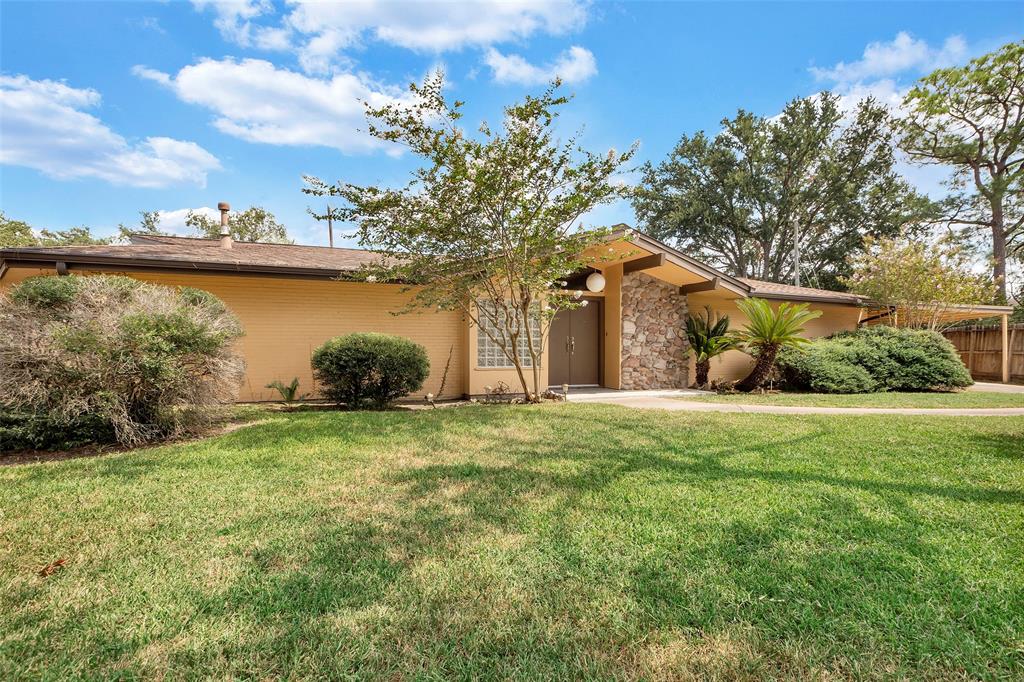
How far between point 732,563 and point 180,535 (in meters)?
3.45

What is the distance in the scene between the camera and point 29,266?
741cm

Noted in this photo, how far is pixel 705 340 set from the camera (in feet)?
40.0

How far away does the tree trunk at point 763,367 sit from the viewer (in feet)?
36.9

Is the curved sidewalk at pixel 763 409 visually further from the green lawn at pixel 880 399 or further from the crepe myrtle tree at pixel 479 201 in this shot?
the crepe myrtle tree at pixel 479 201

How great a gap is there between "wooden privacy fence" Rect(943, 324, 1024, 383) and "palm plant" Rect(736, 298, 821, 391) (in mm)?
10989

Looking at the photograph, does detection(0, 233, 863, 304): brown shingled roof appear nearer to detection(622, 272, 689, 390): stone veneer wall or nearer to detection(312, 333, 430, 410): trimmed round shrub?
detection(622, 272, 689, 390): stone veneer wall

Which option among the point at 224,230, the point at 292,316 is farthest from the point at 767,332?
the point at 224,230

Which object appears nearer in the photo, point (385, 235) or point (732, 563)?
point (732, 563)

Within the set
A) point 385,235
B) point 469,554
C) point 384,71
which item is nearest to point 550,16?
point 384,71

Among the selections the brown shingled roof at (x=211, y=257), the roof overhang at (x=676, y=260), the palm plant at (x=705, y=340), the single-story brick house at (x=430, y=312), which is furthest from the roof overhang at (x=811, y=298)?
the brown shingled roof at (x=211, y=257)

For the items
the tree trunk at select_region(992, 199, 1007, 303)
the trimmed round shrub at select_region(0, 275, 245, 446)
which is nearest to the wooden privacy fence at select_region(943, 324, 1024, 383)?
the tree trunk at select_region(992, 199, 1007, 303)

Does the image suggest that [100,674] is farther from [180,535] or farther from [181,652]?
[180,535]

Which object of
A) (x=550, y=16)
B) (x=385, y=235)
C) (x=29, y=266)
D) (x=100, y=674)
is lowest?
(x=100, y=674)

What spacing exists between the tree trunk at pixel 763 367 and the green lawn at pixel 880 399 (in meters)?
0.59
